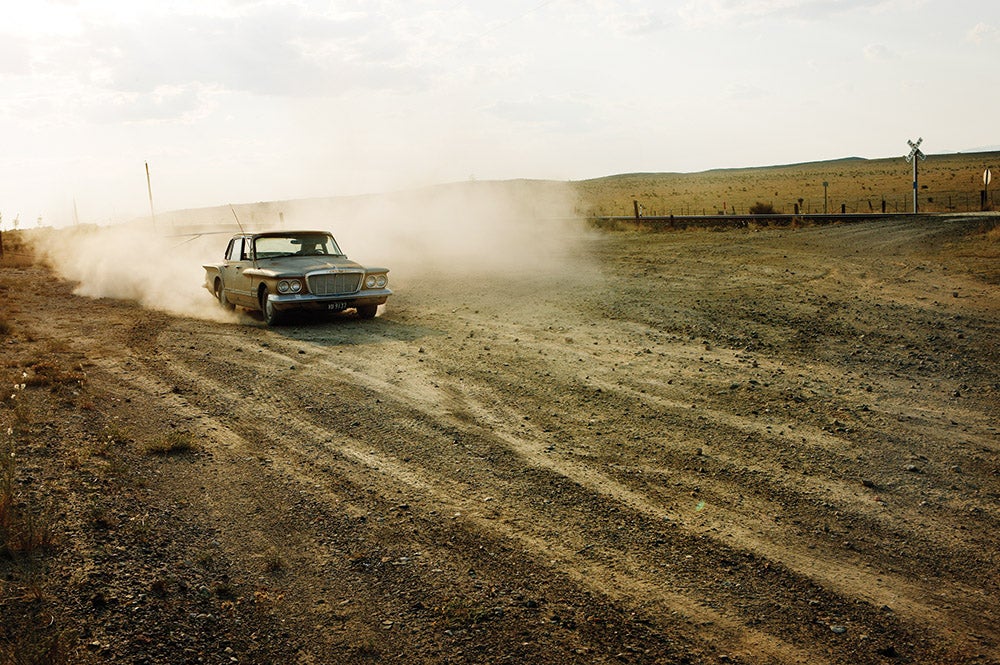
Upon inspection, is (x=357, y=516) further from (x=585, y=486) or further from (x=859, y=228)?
(x=859, y=228)

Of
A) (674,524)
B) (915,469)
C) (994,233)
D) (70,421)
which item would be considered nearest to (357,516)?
(674,524)

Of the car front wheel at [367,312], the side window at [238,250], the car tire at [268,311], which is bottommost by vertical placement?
the car front wheel at [367,312]

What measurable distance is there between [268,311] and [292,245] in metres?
1.73

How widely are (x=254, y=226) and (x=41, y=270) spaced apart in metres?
9.68

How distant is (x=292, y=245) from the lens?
13.6 meters

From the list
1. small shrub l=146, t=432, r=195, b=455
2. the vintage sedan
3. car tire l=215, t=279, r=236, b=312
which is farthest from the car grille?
small shrub l=146, t=432, r=195, b=455

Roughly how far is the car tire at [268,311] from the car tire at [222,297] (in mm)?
1887

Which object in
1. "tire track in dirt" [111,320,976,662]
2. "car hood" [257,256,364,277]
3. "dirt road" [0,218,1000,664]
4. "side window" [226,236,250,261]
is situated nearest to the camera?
"dirt road" [0,218,1000,664]

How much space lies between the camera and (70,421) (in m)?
7.11

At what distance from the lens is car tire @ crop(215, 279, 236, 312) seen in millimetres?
14359

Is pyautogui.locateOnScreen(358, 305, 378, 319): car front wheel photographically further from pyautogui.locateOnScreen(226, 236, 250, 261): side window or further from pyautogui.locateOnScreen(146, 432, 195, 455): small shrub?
pyautogui.locateOnScreen(146, 432, 195, 455): small shrub

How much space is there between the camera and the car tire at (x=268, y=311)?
12297mm

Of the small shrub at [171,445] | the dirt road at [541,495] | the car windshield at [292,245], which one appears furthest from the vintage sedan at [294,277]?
the small shrub at [171,445]

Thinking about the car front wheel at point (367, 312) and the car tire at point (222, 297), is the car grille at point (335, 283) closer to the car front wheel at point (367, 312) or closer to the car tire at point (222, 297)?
the car front wheel at point (367, 312)
